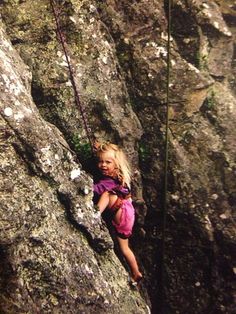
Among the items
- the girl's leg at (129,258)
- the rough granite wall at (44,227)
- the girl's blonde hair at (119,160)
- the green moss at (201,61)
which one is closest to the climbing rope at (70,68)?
the girl's blonde hair at (119,160)

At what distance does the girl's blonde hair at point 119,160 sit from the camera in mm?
6195

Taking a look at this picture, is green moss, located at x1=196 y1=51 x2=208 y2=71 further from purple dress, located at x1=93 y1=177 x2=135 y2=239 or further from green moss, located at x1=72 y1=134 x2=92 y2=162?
purple dress, located at x1=93 y1=177 x2=135 y2=239

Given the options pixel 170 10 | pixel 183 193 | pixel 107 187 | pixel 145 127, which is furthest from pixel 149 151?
pixel 170 10

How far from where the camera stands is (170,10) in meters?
7.14

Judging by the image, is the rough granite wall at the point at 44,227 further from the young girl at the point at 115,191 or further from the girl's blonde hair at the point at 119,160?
the girl's blonde hair at the point at 119,160

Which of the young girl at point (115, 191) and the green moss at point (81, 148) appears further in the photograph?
the green moss at point (81, 148)

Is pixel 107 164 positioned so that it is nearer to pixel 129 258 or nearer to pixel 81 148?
pixel 81 148

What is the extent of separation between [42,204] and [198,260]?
3.37 m

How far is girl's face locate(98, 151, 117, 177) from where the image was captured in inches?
241

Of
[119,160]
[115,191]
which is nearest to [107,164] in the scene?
[119,160]

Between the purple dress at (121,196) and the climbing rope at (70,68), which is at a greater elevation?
the climbing rope at (70,68)

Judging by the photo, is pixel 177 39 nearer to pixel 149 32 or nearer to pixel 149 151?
pixel 149 32

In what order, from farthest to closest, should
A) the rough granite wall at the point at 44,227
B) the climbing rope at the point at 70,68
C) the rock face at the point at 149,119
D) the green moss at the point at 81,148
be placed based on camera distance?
the green moss at the point at 81,148, the climbing rope at the point at 70,68, the rock face at the point at 149,119, the rough granite wall at the point at 44,227

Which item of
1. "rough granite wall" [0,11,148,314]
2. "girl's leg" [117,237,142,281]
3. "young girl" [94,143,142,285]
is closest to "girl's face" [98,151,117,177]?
"young girl" [94,143,142,285]
